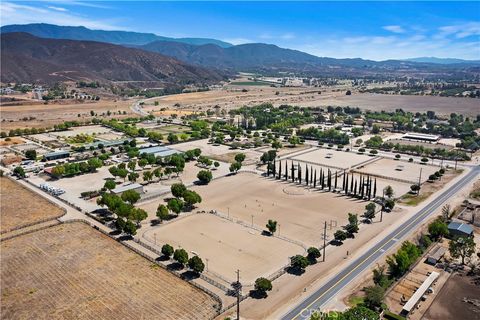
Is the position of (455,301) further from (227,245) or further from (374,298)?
(227,245)

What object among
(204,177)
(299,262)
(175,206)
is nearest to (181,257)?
(299,262)

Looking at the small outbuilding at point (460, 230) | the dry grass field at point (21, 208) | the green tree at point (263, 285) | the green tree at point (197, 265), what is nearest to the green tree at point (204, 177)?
the dry grass field at point (21, 208)

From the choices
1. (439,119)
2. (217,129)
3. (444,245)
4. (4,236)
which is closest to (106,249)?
(4,236)

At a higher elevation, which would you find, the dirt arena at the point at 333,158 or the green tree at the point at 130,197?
the green tree at the point at 130,197

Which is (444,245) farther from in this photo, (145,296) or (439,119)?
(439,119)

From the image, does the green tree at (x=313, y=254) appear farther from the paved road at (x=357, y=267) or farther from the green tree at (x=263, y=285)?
the green tree at (x=263, y=285)

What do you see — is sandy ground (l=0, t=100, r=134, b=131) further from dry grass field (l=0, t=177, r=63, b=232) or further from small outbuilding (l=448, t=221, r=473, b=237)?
small outbuilding (l=448, t=221, r=473, b=237)

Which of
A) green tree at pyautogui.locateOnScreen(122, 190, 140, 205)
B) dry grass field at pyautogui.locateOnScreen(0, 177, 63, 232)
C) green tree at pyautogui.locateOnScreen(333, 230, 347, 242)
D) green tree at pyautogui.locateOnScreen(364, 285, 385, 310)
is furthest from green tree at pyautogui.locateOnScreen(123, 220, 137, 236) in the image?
green tree at pyautogui.locateOnScreen(364, 285, 385, 310)
